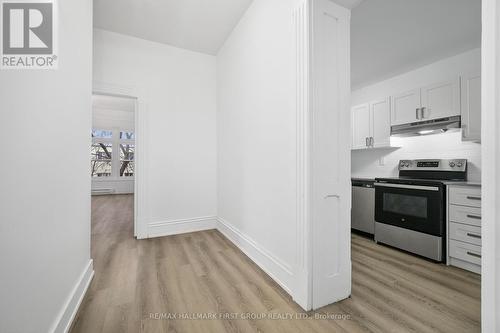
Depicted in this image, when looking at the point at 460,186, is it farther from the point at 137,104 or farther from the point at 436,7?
the point at 137,104

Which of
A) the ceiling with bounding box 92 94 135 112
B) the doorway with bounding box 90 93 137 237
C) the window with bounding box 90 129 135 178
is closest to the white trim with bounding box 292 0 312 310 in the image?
the ceiling with bounding box 92 94 135 112

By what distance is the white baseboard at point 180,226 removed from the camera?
308 cm

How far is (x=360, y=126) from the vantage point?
3.90 meters

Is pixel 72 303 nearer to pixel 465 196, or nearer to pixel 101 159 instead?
pixel 465 196

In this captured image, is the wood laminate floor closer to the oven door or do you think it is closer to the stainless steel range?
the stainless steel range

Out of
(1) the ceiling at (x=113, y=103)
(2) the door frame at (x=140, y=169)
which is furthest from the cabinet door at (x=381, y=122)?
(1) the ceiling at (x=113, y=103)

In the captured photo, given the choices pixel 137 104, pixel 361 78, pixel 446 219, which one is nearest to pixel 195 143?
pixel 137 104

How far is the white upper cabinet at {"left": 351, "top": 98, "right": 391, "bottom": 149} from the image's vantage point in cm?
348

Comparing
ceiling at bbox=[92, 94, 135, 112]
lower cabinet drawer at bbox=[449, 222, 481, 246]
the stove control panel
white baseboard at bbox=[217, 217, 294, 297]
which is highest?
ceiling at bbox=[92, 94, 135, 112]

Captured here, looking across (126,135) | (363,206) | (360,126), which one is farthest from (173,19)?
(126,135)

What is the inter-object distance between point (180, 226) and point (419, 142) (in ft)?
12.7

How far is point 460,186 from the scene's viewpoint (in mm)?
2324

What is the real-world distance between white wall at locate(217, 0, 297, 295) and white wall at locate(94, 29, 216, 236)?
443mm

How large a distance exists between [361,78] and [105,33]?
13.1 ft
